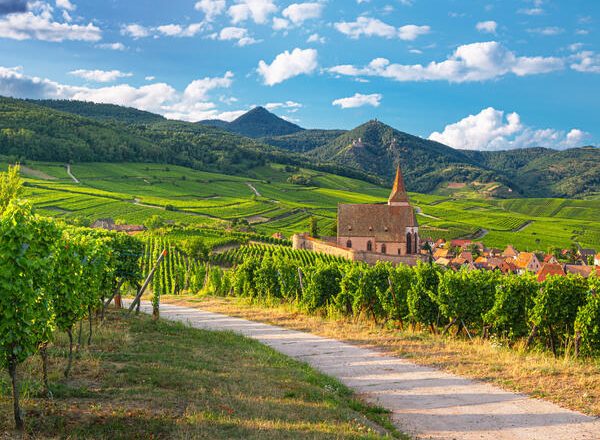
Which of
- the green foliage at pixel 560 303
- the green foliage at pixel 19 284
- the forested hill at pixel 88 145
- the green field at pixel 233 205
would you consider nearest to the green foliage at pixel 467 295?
the green foliage at pixel 560 303

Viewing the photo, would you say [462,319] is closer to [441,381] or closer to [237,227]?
[441,381]

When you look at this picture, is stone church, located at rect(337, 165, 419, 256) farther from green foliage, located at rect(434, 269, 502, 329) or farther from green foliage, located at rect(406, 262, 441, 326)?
green foliage, located at rect(434, 269, 502, 329)

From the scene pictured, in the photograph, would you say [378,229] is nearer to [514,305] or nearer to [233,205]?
[233,205]

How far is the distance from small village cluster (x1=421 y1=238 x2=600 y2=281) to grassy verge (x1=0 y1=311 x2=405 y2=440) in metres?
72.6

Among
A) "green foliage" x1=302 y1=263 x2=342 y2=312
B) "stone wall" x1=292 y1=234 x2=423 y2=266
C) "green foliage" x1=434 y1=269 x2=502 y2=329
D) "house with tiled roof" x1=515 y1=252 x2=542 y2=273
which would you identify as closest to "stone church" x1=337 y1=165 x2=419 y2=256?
"stone wall" x1=292 y1=234 x2=423 y2=266

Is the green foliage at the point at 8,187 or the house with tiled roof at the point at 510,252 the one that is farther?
the house with tiled roof at the point at 510,252

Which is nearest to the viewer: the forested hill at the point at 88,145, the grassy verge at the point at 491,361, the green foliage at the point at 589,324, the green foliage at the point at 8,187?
the grassy verge at the point at 491,361

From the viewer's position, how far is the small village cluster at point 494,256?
8492 cm

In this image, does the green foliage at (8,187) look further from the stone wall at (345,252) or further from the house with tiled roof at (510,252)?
the house with tiled roof at (510,252)

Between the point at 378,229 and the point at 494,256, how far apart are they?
116 ft

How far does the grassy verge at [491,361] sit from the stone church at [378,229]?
53520 mm

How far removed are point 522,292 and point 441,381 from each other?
5977mm

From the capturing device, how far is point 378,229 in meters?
75.6

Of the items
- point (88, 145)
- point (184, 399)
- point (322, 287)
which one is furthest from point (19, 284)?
point (88, 145)
